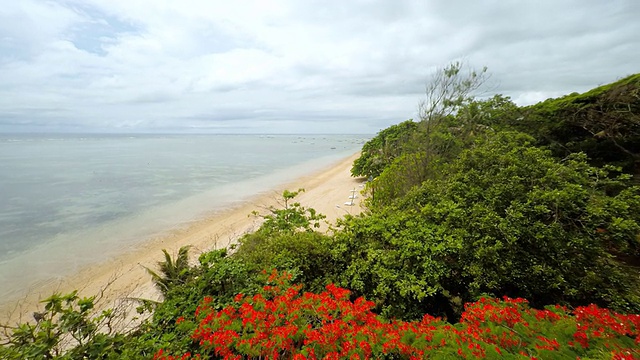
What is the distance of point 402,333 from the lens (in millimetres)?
3521

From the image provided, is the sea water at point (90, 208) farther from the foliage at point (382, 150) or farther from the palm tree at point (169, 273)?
the foliage at point (382, 150)

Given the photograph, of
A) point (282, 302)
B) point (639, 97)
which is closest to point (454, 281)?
point (282, 302)

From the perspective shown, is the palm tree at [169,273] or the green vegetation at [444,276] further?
the palm tree at [169,273]

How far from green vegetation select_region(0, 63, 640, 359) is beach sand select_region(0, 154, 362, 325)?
1449mm

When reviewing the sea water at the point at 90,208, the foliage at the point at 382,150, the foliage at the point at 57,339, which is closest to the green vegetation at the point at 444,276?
the foliage at the point at 57,339

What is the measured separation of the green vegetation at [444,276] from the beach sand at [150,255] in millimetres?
1449

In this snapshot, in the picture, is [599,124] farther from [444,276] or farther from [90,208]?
[90,208]

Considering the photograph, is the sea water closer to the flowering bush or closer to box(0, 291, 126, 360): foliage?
box(0, 291, 126, 360): foliage

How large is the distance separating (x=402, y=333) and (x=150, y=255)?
13236 millimetres

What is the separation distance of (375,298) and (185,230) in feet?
45.9

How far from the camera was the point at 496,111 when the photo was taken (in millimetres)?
12625

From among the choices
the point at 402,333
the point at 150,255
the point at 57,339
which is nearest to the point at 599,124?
the point at 402,333

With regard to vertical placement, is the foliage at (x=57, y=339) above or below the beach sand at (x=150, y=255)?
above

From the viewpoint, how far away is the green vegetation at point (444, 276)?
3479 mm
